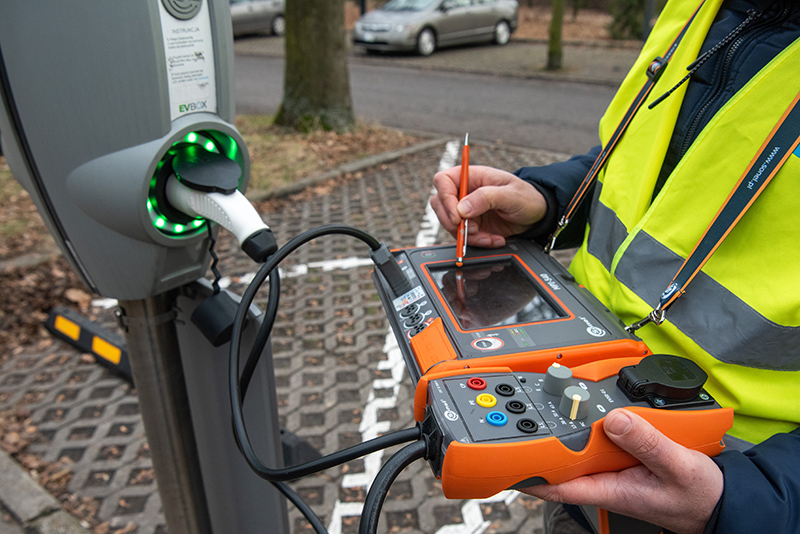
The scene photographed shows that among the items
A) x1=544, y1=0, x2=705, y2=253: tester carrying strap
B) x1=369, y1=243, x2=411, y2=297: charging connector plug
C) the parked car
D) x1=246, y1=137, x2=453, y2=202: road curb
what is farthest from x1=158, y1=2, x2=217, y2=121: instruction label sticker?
the parked car

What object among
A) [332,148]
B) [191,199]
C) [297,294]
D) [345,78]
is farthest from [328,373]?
[345,78]

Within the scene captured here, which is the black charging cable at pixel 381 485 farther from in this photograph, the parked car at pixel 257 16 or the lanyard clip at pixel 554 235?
the parked car at pixel 257 16

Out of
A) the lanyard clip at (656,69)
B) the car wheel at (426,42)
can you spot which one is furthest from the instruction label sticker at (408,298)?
the car wheel at (426,42)

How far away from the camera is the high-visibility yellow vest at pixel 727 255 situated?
0.89 meters

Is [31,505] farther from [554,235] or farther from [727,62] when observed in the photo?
[727,62]

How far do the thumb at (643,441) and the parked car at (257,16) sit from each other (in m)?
13.2

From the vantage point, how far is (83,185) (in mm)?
1056

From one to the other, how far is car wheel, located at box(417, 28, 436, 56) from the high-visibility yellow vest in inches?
445

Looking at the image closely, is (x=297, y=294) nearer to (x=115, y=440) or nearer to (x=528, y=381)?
(x=115, y=440)

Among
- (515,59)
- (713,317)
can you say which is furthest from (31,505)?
(515,59)

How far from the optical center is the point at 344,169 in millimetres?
5414

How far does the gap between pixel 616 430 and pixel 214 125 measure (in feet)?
2.80

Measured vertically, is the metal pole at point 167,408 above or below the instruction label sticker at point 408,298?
below

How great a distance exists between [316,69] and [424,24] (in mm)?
6304
